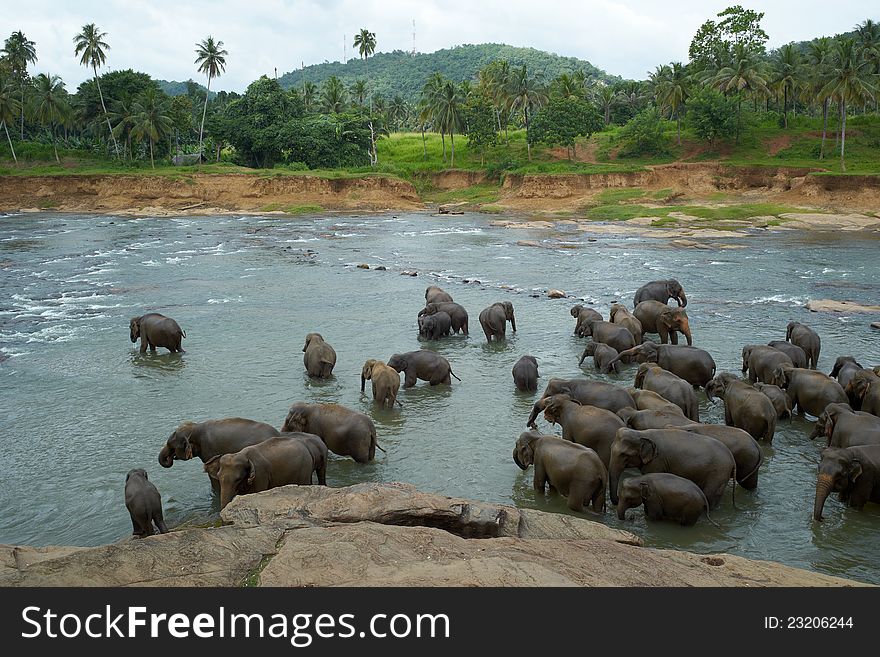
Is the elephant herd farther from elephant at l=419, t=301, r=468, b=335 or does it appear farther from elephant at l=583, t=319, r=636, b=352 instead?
elephant at l=419, t=301, r=468, b=335

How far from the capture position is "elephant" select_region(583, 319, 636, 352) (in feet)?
51.5

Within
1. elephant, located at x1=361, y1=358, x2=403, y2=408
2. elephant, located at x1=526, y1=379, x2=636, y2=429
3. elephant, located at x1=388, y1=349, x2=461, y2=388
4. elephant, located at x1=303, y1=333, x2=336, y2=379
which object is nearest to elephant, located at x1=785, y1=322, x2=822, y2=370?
elephant, located at x1=526, y1=379, x2=636, y2=429

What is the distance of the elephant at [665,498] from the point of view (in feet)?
27.8

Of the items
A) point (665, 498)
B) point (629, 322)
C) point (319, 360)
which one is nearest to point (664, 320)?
point (629, 322)

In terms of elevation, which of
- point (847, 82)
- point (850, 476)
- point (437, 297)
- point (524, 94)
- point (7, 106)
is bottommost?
point (850, 476)

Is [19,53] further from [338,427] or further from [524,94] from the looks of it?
[338,427]

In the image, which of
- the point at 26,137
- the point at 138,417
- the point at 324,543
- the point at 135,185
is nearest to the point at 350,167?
the point at 135,185

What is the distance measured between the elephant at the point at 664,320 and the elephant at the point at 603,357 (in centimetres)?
239

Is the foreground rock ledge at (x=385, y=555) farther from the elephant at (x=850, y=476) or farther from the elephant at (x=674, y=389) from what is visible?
the elephant at (x=674, y=389)

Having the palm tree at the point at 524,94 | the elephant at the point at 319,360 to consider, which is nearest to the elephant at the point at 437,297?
the elephant at the point at 319,360

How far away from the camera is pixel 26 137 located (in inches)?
3637

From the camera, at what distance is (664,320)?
17312mm

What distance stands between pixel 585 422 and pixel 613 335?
591 centimetres
